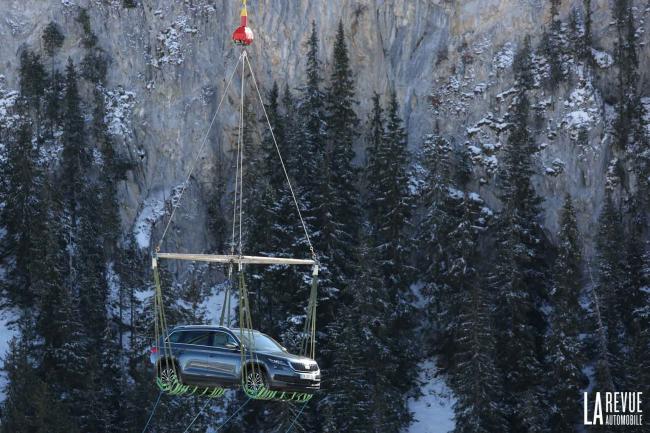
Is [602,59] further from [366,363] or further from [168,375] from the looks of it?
[168,375]

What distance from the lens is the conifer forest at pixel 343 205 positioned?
49219mm

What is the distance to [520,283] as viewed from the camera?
52.5m

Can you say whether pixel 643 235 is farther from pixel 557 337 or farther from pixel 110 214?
pixel 110 214

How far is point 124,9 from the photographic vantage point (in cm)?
7306

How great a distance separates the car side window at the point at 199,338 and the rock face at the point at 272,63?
3614 cm

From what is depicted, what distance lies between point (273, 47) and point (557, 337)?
3078 centimetres

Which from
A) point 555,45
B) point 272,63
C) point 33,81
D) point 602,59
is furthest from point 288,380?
point 33,81

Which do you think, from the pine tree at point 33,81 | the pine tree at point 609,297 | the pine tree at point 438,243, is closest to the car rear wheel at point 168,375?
the pine tree at point 609,297

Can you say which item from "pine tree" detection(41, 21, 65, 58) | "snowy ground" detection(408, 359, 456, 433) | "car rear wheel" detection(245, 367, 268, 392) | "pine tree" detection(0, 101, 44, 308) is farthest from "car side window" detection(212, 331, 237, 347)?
"pine tree" detection(41, 21, 65, 58)

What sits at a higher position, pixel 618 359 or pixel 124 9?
pixel 124 9

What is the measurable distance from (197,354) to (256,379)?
1930mm

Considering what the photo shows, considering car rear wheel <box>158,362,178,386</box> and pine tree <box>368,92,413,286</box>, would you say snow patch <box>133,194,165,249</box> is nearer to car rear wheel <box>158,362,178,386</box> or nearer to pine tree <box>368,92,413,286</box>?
pine tree <box>368,92,413,286</box>

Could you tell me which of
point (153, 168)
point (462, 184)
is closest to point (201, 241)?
point (153, 168)

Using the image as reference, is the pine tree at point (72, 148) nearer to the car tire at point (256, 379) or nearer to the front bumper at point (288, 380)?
the car tire at point (256, 379)
